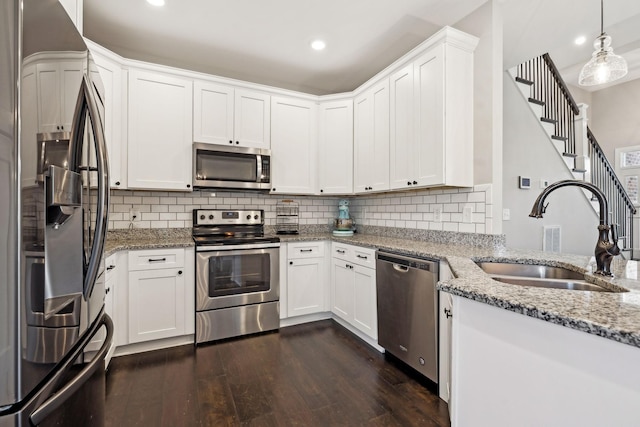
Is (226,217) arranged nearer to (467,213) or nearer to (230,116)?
(230,116)

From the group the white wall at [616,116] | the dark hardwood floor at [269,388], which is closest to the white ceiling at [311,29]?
the dark hardwood floor at [269,388]

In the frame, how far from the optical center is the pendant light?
2383mm

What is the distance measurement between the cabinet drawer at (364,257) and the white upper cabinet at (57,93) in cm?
215

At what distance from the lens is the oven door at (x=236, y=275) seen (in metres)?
2.69

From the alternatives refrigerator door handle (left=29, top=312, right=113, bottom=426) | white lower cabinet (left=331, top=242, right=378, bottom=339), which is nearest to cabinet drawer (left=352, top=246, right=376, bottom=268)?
white lower cabinet (left=331, top=242, right=378, bottom=339)

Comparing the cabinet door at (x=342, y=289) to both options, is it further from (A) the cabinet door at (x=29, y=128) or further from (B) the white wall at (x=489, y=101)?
(A) the cabinet door at (x=29, y=128)

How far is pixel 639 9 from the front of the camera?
2.47 metres

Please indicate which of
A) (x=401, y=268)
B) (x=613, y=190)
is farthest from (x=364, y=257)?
(x=613, y=190)

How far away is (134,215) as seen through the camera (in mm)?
2990

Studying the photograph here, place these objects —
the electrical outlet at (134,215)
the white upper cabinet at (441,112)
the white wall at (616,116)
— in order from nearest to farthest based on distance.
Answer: the white upper cabinet at (441,112) → the electrical outlet at (134,215) → the white wall at (616,116)

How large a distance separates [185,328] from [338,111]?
8.73 feet

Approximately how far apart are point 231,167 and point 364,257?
1.57m

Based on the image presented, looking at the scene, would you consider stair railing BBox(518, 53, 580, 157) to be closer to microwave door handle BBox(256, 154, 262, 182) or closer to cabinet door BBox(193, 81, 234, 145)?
microwave door handle BBox(256, 154, 262, 182)

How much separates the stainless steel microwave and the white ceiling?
963mm
